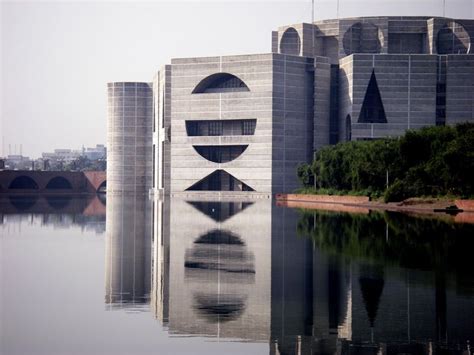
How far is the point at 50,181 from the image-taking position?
144 metres

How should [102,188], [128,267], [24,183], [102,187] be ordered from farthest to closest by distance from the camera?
[102,188] < [102,187] < [24,183] < [128,267]

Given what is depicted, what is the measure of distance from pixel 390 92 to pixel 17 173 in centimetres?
6156

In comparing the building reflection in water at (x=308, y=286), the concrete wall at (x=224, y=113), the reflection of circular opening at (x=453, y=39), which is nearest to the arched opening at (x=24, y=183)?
the concrete wall at (x=224, y=113)

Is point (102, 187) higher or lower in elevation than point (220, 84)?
lower

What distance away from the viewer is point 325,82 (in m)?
116

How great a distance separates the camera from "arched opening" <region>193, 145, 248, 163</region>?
11812cm

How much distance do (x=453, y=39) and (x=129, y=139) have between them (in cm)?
5757

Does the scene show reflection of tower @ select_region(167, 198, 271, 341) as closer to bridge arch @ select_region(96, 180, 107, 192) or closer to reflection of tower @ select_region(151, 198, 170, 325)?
reflection of tower @ select_region(151, 198, 170, 325)

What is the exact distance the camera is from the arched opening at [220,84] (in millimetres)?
118188

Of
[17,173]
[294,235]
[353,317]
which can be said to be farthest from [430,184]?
[17,173]

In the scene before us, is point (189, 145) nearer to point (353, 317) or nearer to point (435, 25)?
point (435, 25)

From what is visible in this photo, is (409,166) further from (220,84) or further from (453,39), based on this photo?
(453,39)

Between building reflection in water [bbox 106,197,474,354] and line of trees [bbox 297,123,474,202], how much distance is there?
2438 cm

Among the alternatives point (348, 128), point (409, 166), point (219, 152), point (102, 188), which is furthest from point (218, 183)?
point (409, 166)
